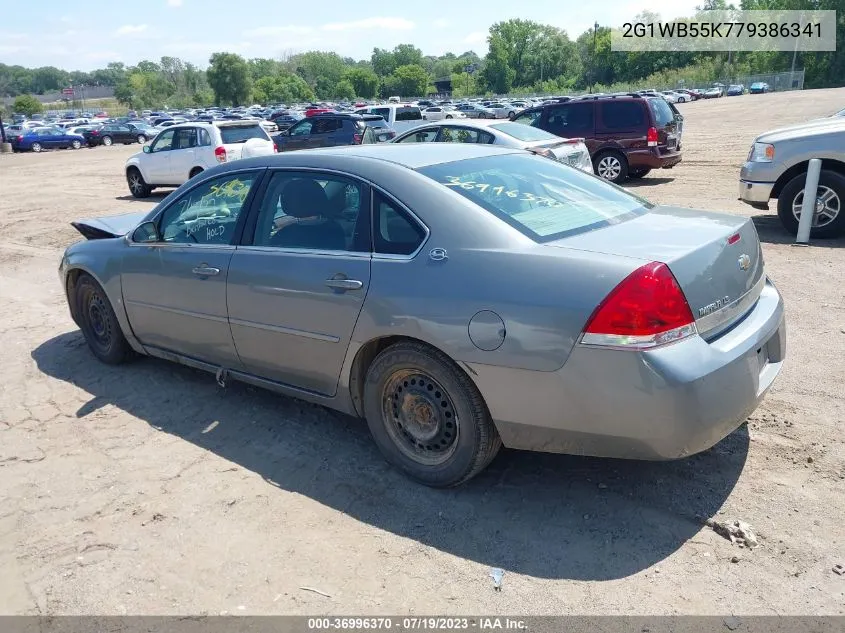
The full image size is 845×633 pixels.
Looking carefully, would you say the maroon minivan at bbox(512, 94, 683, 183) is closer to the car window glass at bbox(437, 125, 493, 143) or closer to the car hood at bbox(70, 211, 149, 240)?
the car window glass at bbox(437, 125, 493, 143)

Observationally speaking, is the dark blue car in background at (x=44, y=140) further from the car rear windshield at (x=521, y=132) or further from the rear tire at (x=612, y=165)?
the car rear windshield at (x=521, y=132)

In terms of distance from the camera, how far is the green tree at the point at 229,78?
11762cm

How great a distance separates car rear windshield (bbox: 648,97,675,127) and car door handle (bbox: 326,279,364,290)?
1249cm

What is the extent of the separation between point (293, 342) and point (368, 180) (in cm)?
99

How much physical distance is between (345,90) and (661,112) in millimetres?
134215

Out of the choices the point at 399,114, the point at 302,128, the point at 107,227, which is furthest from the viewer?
the point at 399,114

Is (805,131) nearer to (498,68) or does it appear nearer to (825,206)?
(825,206)

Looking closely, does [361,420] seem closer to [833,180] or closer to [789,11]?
[833,180]

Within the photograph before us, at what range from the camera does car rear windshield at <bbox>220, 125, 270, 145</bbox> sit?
15.4 metres

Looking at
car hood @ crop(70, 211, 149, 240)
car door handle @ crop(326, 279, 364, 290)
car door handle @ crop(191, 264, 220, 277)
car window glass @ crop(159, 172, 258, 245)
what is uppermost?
car window glass @ crop(159, 172, 258, 245)

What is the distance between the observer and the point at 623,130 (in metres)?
14.4

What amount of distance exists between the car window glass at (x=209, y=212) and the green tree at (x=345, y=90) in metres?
143

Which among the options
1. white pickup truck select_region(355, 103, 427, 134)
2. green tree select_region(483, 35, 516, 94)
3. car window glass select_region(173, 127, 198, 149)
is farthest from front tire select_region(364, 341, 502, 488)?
green tree select_region(483, 35, 516, 94)

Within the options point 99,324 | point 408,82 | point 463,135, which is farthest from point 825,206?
point 408,82
